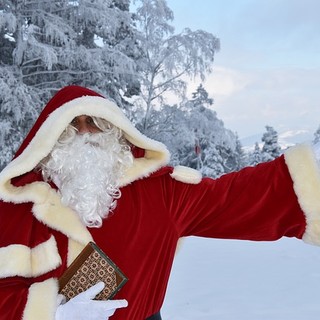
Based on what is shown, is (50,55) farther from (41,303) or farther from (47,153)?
(41,303)

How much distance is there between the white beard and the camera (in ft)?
6.73

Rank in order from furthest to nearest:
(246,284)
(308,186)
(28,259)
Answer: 1. (246,284)
2. (308,186)
3. (28,259)

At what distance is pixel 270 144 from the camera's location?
1222 inches

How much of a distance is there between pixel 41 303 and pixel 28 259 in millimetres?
167

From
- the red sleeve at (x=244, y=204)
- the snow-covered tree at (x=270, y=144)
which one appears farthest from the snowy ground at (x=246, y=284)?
the snow-covered tree at (x=270, y=144)

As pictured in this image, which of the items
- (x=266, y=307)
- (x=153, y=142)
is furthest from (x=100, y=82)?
(x=153, y=142)

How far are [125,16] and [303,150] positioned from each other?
11.6m

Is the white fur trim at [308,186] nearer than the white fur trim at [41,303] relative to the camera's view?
No

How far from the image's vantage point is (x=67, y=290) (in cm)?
192

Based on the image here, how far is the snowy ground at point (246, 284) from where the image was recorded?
4852 millimetres

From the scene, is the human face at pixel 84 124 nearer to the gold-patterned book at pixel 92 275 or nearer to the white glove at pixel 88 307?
the gold-patterned book at pixel 92 275

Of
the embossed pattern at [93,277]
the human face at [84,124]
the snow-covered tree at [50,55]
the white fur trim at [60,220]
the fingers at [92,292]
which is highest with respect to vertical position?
the snow-covered tree at [50,55]

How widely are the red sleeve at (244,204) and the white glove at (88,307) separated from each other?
0.44 metres

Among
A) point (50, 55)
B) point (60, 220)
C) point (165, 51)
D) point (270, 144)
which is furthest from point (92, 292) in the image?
point (270, 144)
